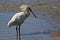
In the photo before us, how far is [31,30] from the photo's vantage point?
30.2 feet

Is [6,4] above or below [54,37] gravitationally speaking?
above

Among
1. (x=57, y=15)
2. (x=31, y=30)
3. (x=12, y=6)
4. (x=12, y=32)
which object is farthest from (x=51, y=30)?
(x=12, y=6)

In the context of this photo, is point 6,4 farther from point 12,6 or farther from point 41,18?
point 41,18

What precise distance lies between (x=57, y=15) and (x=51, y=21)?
45.1 inches

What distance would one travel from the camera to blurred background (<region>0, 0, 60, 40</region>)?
8688mm

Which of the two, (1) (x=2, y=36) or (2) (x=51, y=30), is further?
(2) (x=51, y=30)

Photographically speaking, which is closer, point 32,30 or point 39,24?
point 32,30

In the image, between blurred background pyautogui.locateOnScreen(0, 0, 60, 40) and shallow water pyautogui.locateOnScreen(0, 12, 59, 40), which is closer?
shallow water pyautogui.locateOnScreen(0, 12, 59, 40)

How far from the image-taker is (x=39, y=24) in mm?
9883

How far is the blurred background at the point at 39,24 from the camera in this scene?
28.5 feet

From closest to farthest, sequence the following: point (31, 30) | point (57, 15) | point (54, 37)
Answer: point (54, 37)
point (31, 30)
point (57, 15)

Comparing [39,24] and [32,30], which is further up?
[39,24]

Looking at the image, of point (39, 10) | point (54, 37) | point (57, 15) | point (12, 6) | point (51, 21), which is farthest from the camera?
point (12, 6)

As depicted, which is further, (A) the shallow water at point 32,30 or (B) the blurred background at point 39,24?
(B) the blurred background at point 39,24
